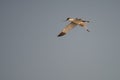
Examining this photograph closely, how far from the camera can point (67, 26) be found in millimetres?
8836

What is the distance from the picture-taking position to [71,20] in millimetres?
8742

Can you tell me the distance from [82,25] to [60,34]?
1015mm

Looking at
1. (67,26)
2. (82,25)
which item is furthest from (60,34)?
(82,25)

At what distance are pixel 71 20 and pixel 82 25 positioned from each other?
1.70 ft

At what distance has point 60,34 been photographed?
29.5 ft

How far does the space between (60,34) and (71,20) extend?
2.39 ft

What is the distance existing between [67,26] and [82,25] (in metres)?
0.65

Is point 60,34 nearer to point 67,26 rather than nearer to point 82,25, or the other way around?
point 67,26

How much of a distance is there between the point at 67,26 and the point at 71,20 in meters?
0.29

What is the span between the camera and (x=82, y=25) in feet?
27.9
